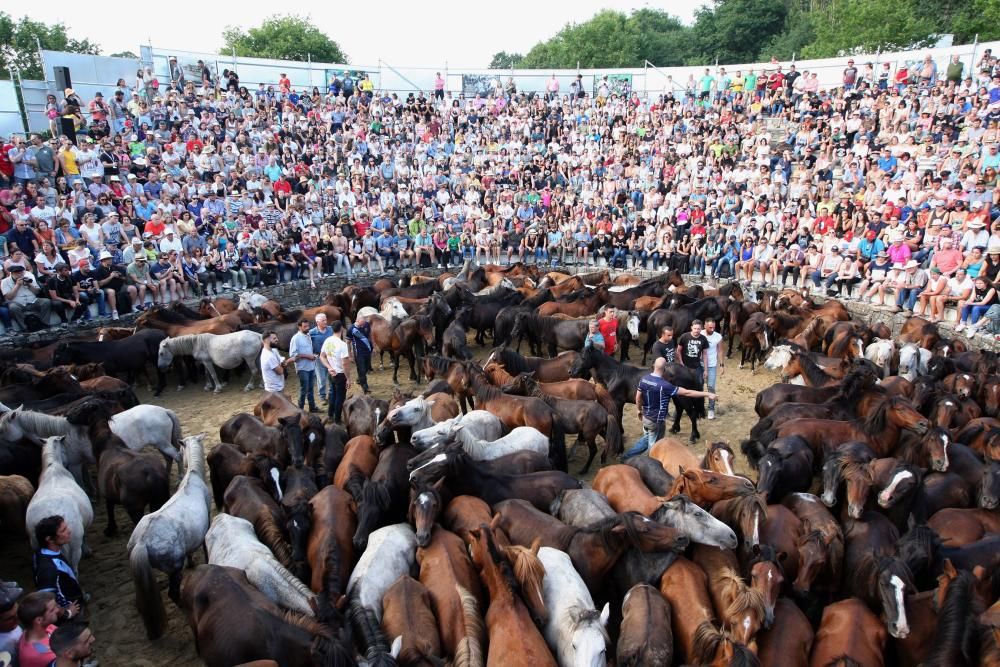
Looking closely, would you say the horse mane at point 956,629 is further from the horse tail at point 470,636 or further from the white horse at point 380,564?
the white horse at point 380,564

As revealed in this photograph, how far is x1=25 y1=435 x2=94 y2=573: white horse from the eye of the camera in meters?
5.85

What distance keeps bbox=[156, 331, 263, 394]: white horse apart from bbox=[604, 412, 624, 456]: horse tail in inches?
254

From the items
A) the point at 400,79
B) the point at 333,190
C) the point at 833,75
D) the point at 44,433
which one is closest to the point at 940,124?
the point at 833,75

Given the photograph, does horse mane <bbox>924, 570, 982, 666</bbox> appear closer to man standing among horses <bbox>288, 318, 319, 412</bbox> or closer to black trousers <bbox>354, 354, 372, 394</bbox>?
man standing among horses <bbox>288, 318, 319, 412</bbox>

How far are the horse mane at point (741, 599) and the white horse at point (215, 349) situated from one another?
8996 mm

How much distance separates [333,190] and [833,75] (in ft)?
62.7

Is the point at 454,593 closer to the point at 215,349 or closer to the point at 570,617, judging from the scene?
the point at 570,617

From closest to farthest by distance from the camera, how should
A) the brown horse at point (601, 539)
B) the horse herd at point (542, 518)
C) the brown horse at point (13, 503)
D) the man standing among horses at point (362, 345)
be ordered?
1. the horse herd at point (542, 518)
2. the brown horse at point (601, 539)
3. the brown horse at point (13, 503)
4. the man standing among horses at point (362, 345)

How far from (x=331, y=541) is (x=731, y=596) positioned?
127 inches

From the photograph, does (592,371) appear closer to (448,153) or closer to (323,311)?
(323,311)

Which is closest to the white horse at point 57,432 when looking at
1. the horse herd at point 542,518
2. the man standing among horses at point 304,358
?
the horse herd at point 542,518

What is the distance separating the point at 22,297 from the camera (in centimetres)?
1226

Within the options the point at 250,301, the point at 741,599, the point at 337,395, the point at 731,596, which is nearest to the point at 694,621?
the point at 731,596

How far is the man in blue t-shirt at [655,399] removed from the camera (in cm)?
784
